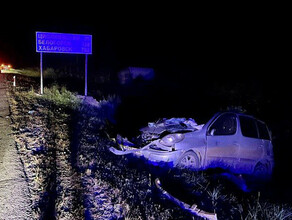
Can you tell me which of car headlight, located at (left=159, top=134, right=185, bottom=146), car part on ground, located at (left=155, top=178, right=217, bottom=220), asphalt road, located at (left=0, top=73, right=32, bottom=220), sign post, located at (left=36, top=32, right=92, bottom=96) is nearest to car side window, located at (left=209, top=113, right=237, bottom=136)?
car headlight, located at (left=159, top=134, right=185, bottom=146)

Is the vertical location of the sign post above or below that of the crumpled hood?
above

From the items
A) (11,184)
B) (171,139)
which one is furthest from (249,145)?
(11,184)

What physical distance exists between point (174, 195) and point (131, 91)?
12.3 metres

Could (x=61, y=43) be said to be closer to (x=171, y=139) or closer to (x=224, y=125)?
(x=171, y=139)

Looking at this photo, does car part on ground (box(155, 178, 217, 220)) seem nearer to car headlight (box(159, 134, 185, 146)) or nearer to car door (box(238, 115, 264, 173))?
car headlight (box(159, 134, 185, 146))

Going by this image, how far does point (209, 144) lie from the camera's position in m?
6.88

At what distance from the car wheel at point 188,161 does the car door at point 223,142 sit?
0.37 meters

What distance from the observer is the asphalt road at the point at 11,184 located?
14.5 ft

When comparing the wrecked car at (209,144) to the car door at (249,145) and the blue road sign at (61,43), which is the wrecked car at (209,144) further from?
the blue road sign at (61,43)

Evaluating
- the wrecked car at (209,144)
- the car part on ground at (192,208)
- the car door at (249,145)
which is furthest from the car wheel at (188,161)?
the car door at (249,145)

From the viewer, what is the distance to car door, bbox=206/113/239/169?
6.95 meters

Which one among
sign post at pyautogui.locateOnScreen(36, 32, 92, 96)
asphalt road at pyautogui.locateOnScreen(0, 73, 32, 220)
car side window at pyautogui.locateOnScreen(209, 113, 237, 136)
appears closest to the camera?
asphalt road at pyautogui.locateOnScreen(0, 73, 32, 220)

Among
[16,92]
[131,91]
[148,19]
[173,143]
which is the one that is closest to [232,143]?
[173,143]

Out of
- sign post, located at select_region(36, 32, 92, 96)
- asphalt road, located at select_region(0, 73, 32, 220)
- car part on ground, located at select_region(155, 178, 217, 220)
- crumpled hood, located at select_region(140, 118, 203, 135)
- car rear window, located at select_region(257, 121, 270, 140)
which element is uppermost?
sign post, located at select_region(36, 32, 92, 96)
